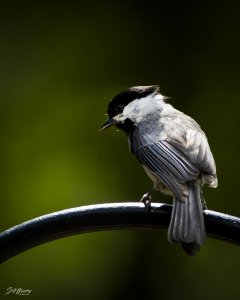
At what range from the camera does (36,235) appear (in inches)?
111

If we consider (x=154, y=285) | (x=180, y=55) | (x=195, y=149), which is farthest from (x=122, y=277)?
(x=180, y=55)

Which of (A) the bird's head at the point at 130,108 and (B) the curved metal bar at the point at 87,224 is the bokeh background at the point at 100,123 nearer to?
(A) the bird's head at the point at 130,108

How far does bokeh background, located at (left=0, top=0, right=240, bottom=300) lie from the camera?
15.4 feet

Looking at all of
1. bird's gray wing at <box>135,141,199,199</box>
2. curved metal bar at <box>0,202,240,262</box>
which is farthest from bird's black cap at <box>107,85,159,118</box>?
curved metal bar at <box>0,202,240,262</box>

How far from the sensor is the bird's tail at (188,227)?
2.97 meters

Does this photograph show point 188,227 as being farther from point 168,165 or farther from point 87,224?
point 168,165

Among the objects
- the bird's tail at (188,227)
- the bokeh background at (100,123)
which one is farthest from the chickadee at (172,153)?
the bokeh background at (100,123)

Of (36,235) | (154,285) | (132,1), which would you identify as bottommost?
(154,285)

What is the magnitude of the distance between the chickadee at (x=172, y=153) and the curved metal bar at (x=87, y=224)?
0.29ft

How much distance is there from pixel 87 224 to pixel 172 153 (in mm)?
964

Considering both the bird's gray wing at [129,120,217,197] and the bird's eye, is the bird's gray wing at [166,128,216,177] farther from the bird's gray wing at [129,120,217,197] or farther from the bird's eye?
the bird's eye

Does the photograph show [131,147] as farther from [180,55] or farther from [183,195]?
[180,55]

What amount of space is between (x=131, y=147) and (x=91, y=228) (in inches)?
51.2

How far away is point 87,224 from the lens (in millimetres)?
2885
